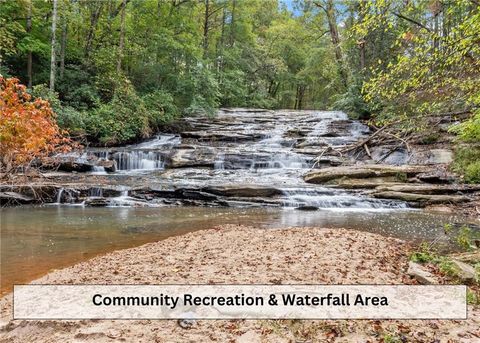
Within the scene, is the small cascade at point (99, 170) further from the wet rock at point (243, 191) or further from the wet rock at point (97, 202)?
A: the wet rock at point (243, 191)

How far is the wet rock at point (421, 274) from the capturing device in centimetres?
374

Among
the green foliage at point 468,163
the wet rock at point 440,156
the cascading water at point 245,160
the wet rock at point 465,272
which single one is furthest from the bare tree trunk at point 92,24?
the wet rock at point 465,272

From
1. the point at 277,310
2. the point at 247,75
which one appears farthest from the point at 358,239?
the point at 247,75

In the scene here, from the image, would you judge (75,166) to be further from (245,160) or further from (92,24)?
(92,24)

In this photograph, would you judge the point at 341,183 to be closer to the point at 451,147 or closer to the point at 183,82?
the point at 451,147

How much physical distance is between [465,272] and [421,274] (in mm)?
506

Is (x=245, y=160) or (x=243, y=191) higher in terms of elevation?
(x=245, y=160)

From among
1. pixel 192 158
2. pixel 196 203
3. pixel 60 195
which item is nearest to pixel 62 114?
pixel 192 158

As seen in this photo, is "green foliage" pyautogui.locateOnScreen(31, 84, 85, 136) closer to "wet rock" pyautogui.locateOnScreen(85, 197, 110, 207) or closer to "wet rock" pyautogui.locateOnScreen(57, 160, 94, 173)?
"wet rock" pyautogui.locateOnScreen(57, 160, 94, 173)

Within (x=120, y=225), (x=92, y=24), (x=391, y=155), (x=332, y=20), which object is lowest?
(x=120, y=225)

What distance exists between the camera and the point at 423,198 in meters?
10.7

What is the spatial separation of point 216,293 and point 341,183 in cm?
1005

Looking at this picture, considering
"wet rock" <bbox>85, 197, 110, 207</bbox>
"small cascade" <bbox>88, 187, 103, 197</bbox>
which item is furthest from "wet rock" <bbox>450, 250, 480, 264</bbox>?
"small cascade" <bbox>88, 187, 103, 197</bbox>

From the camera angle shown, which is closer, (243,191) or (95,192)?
(95,192)
